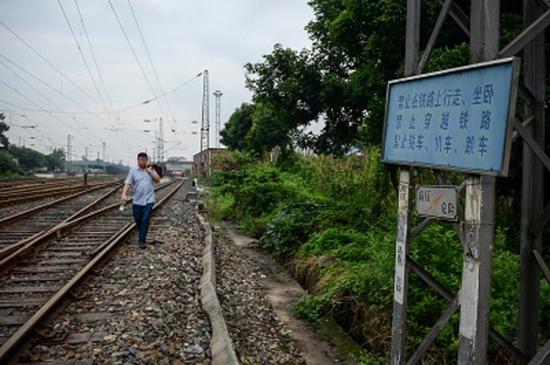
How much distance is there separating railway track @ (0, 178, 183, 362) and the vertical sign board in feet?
12.6

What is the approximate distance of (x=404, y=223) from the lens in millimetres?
3232

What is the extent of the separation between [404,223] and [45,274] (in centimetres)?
589

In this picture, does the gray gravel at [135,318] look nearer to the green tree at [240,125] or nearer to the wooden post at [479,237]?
the wooden post at [479,237]

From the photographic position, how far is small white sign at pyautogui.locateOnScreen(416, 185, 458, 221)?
2650 millimetres

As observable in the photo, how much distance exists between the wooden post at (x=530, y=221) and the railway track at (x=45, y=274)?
4.21 m

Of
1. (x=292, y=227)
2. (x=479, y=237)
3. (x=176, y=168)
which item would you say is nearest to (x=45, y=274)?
(x=292, y=227)

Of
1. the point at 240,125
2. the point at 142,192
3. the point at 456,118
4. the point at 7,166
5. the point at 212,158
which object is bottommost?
the point at 142,192

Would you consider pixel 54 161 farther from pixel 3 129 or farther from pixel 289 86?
pixel 289 86

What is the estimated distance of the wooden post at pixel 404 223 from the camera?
3.16 m

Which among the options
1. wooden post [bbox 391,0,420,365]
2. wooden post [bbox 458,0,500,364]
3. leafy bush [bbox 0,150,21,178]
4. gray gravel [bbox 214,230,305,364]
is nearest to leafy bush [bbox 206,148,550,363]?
gray gravel [bbox 214,230,305,364]

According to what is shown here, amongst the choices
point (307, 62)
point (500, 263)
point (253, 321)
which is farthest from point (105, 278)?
point (307, 62)

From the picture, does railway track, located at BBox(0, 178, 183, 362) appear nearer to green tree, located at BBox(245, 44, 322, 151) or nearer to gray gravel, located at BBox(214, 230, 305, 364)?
gray gravel, located at BBox(214, 230, 305, 364)

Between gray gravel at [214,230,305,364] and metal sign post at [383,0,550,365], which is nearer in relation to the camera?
metal sign post at [383,0,550,365]

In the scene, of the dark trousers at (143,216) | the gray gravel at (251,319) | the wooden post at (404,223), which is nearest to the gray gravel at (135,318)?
the gray gravel at (251,319)
